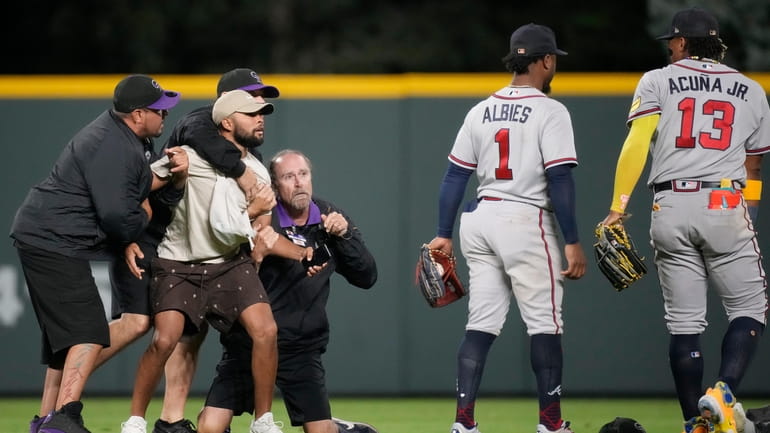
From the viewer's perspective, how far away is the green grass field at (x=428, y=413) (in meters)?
7.96

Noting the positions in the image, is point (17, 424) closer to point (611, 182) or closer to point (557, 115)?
point (557, 115)

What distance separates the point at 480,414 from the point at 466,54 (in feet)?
36.7

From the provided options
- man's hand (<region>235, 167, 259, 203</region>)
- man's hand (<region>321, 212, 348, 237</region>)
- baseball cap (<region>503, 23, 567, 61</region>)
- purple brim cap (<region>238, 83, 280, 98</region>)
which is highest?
baseball cap (<region>503, 23, 567, 61</region>)

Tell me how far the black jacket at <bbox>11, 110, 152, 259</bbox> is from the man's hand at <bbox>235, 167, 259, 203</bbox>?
471 mm

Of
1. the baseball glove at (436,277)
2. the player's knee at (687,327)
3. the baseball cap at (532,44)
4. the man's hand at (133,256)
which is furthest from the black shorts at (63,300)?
the player's knee at (687,327)

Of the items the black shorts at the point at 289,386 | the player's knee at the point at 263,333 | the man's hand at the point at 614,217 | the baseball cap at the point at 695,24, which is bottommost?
the black shorts at the point at 289,386

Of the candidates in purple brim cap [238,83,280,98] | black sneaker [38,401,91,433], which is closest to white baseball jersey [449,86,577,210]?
purple brim cap [238,83,280,98]

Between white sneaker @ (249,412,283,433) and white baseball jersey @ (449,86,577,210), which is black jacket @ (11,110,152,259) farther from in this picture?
white baseball jersey @ (449,86,577,210)

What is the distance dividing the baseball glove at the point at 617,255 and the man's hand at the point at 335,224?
1.38m

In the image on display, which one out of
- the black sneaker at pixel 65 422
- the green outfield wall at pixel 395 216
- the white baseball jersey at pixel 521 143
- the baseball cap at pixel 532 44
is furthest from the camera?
the green outfield wall at pixel 395 216

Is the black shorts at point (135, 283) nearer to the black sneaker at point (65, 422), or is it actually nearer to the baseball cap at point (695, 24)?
the black sneaker at point (65, 422)

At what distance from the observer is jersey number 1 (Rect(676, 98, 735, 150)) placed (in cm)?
686

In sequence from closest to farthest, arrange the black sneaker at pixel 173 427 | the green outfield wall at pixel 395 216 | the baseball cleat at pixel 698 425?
the baseball cleat at pixel 698 425, the black sneaker at pixel 173 427, the green outfield wall at pixel 395 216

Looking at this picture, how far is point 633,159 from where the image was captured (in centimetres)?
684
